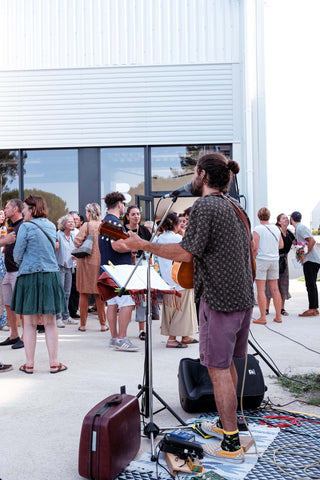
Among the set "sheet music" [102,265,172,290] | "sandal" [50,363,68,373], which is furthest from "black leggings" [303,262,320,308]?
"sheet music" [102,265,172,290]

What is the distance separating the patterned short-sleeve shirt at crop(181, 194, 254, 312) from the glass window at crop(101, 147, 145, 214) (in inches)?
357

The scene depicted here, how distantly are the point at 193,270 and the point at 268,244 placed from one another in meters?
5.40

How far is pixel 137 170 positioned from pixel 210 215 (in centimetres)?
928

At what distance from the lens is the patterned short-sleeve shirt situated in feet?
10.2

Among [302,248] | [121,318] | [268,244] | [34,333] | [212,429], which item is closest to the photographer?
[212,429]

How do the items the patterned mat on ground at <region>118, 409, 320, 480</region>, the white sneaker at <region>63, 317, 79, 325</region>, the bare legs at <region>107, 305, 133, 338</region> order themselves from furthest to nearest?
the white sneaker at <region>63, 317, 79, 325</region>
the bare legs at <region>107, 305, 133, 338</region>
the patterned mat on ground at <region>118, 409, 320, 480</region>

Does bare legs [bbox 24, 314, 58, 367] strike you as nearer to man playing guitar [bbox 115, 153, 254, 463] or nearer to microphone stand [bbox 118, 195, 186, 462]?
microphone stand [bbox 118, 195, 186, 462]

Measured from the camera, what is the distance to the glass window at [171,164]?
39.8 feet

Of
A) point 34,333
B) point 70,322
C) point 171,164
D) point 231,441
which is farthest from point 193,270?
point 171,164

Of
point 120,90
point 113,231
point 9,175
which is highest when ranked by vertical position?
point 120,90

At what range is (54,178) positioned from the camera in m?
12.3

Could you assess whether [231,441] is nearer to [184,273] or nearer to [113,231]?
[184,273]

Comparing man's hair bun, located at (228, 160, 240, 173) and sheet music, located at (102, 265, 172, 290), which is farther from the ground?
man's hair bun, located at (228, 160, 240, 173)

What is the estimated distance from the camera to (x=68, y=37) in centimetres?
1202
